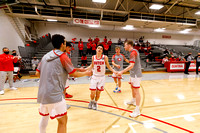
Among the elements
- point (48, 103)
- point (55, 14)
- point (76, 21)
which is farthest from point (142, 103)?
point (55, 14)

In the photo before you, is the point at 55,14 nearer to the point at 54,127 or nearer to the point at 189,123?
the point at 54,127

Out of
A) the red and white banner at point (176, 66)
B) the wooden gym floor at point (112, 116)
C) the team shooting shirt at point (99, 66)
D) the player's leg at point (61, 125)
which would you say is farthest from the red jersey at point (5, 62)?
the red and white banner at point (176, 66)

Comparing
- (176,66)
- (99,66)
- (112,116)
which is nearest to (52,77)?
(99,66)

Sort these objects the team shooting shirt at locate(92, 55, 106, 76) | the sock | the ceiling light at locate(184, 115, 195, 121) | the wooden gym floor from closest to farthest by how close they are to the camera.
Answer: the sock < the wooden gym floor < the ceiling light at locate(184, 115, 195, 121) < the team shooting shirt at locate(92, 55, 106, 76)

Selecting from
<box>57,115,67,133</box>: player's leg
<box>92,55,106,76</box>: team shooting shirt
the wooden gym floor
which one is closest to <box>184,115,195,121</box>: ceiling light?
the wooden gym floor

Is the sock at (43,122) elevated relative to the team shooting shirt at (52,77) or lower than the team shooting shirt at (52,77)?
lower

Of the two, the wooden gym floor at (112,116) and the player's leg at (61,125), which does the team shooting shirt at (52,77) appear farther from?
the wooden gym floor at (112,116)

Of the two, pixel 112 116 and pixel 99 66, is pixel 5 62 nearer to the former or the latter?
pixel 99 66

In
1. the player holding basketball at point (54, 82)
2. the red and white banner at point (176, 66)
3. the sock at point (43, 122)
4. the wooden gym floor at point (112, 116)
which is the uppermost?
the player holding basketball at point (54, 82)

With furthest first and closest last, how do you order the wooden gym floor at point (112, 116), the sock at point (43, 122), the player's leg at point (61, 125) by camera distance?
the wooden gym floor at point (112, 116) < the sock at point (43, 122) < the player's leg at point (61, 125)

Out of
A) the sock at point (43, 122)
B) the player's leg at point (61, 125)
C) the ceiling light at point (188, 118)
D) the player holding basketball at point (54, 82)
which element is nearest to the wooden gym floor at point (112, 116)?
the ceiling light at point (188, 118)

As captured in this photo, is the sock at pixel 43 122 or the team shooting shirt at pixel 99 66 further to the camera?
the team shooting shirt at pixel 99 66

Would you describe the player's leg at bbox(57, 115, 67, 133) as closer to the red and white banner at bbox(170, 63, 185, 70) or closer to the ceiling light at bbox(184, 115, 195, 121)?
the ceiling light at bbox(184, 115, 195, 121)

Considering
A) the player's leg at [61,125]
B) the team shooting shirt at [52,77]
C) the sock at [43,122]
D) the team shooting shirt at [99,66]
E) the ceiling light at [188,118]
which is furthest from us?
the team shooting shirt at [99,66]
